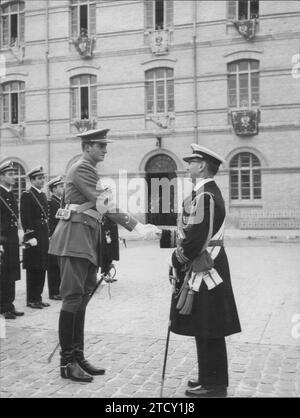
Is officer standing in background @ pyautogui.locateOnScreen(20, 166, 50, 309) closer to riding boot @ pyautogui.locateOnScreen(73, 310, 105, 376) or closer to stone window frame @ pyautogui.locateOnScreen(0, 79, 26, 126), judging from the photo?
riding boot @ pyautogui.locateOnScreen(73, 310, 105, 376)

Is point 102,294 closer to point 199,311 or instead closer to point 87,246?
point 87,246

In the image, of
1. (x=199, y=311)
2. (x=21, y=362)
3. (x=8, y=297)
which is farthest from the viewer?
(x=8, y=297)

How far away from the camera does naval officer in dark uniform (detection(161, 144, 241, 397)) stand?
3986mm

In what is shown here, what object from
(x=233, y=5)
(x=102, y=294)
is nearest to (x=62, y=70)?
(x=233, y=5)

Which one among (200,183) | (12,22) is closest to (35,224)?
(200,183)

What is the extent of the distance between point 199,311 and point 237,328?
1.13ft

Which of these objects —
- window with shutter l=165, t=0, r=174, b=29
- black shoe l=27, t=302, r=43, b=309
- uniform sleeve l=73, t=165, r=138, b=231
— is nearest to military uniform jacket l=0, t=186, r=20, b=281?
black shoe l=27, t=302, r=43, b=309

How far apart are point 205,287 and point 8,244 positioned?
3877 mm

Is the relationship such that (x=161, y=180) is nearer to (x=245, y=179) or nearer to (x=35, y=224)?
(x=245, y=179)

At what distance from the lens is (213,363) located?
13.3 feet

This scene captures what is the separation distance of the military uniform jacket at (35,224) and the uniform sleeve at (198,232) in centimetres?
399

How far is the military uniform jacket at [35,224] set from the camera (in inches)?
295

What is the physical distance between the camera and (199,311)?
4020 millimetres

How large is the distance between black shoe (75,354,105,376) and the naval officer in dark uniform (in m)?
0.89
